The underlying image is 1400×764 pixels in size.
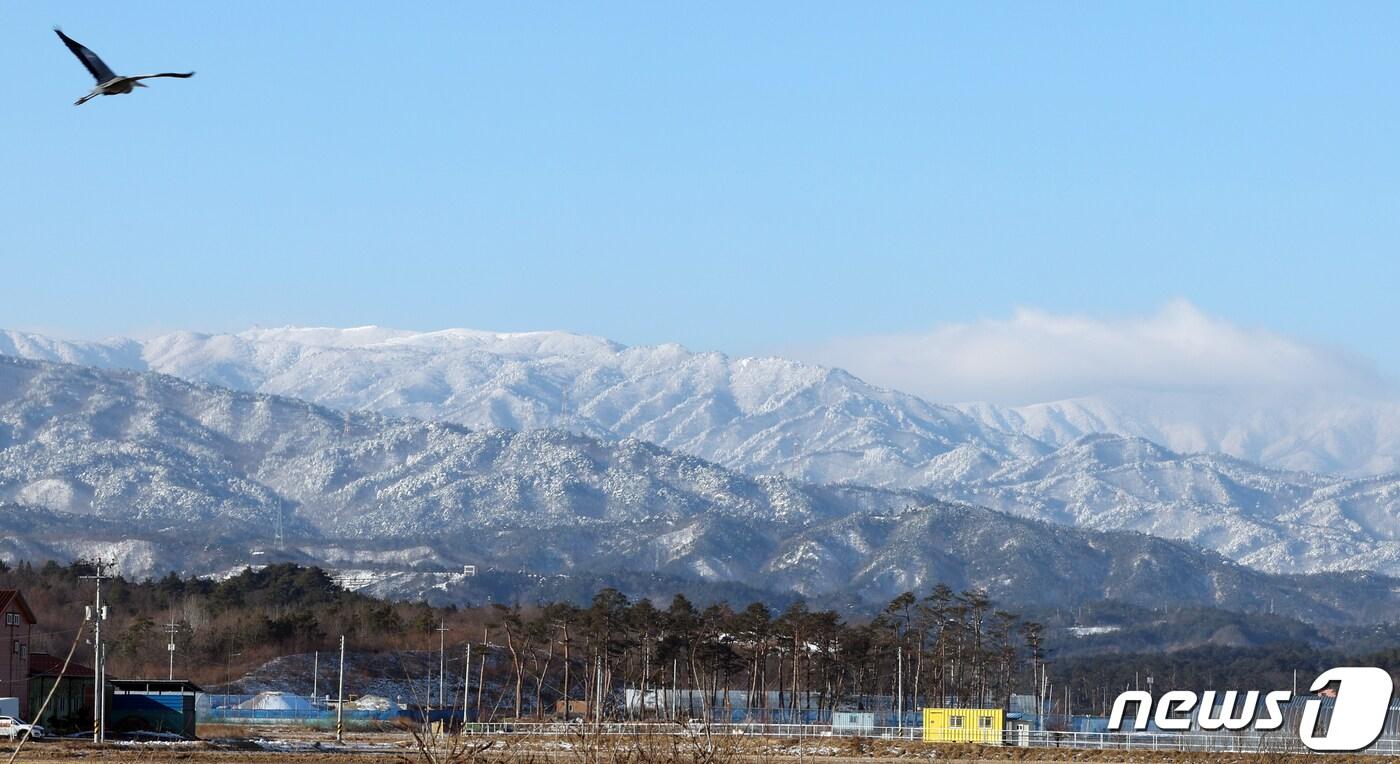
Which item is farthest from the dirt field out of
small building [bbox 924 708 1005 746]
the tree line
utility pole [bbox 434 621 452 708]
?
the tree line

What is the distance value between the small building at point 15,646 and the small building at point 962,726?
42499mm

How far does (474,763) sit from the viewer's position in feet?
87.1

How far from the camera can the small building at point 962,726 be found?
3898 inches

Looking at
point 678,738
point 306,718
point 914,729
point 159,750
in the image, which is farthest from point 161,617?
point 678,738

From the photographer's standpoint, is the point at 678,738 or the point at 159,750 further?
the point at 159,750

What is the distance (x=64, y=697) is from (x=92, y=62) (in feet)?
256

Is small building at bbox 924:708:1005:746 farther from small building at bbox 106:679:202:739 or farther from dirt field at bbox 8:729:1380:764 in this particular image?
small building at bbox 106:679:202:739

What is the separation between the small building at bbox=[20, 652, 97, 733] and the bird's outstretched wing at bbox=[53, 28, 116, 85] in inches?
2652

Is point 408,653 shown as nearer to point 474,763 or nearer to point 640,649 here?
point 640,649

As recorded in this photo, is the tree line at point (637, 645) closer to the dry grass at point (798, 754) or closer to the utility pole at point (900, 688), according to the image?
the utility pole at point (900, 688)

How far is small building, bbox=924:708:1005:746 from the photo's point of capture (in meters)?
99.0

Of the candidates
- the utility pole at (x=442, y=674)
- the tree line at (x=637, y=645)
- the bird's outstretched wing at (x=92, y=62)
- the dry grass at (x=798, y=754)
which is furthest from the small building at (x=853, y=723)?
the bird's outstretched wing at (x=92, y=62)

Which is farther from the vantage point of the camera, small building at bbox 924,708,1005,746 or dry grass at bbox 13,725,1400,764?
small building at bbox 924,708,1005,746

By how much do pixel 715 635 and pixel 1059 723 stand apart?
2423 cm
